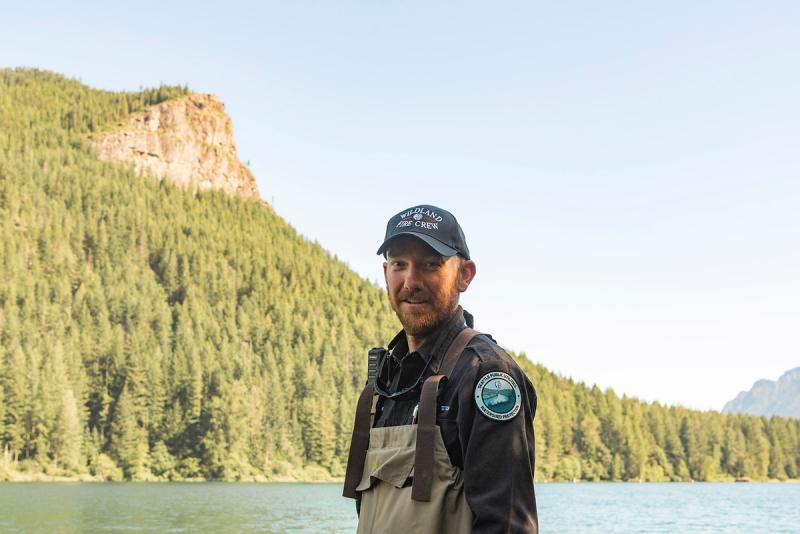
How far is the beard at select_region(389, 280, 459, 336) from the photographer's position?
437cm

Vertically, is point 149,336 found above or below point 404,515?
above

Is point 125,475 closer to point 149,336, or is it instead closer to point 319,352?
point 149,336

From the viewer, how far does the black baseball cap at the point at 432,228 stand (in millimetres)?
Answer: 4332

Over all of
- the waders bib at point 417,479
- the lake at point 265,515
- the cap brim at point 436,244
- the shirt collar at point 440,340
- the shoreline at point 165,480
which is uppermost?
the cap brim at point 436,244

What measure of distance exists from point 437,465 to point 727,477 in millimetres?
208778

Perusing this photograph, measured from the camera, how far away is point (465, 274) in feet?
15.1

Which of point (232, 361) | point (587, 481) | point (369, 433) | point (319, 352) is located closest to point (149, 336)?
point (232, 361)

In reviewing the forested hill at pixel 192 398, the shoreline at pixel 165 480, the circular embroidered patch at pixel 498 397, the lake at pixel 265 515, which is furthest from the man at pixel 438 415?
the forested hill at pixel 192 398

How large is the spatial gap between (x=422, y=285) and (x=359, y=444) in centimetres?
89

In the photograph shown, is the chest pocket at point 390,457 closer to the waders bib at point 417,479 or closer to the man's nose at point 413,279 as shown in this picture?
the waders bib at point 417,479

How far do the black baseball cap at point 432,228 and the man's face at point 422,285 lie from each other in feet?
0.18

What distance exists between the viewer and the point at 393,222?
4473mm

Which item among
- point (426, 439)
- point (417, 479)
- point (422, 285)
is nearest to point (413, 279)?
point (422, 285)

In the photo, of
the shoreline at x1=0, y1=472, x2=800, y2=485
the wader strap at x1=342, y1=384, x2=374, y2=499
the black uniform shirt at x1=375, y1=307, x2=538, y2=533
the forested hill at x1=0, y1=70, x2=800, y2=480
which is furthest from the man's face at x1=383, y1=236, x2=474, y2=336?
the forested hill at x1=0, y1=70, x2=800, y2=480
